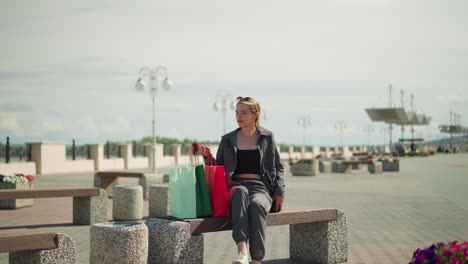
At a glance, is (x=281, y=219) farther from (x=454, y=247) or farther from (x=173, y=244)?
(x=454, y=247)

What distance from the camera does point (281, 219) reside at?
21.6 ft

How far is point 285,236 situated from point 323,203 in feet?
19.4

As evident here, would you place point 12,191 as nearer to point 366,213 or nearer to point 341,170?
point 366,213

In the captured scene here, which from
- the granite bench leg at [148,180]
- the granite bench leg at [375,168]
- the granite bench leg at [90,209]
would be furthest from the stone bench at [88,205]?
the granite bench leg at [375,168]

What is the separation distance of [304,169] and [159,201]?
2005 centimetres

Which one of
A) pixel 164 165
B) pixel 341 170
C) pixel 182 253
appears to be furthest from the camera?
pixel 164 165

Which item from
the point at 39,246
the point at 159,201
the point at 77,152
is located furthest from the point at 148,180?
the point at 77,152

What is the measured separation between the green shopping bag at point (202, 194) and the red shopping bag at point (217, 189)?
79 mm

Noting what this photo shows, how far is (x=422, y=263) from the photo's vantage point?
3.66 meters

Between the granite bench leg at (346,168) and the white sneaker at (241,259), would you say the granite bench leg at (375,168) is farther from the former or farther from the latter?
the white sneaker at (241,259)

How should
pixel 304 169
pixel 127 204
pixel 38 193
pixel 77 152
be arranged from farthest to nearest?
1. pixel 77 152
2. pixel 304 169
3. pixel 127 204
4. pixel 38 193

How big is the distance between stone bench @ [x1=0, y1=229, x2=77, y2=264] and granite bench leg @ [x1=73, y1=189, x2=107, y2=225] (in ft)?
17.9

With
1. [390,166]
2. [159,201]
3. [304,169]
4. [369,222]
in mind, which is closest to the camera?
[369,222]

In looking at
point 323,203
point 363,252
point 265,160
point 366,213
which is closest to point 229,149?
point 265,160
